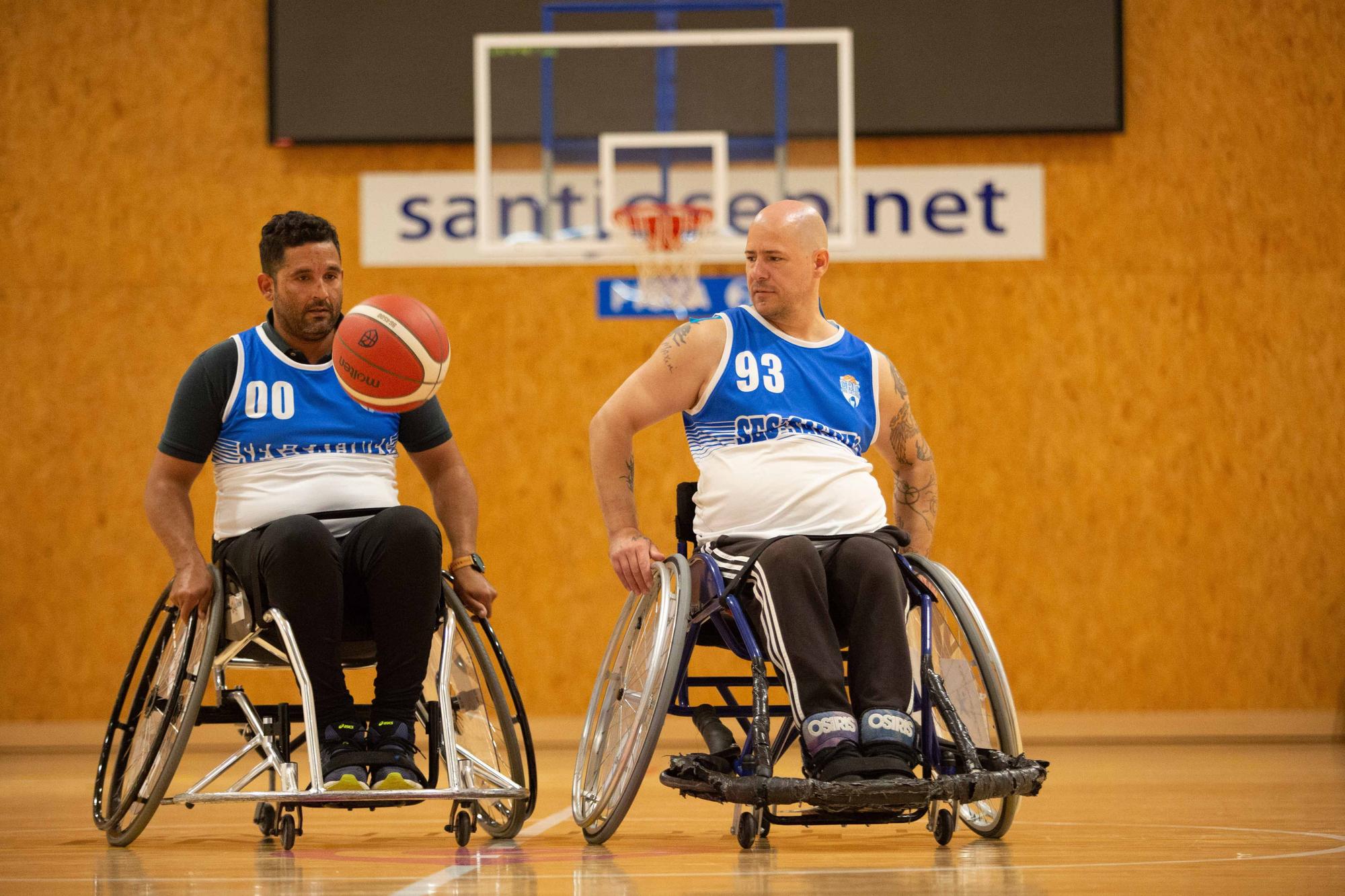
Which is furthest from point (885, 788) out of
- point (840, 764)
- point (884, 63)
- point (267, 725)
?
point (884, 63)

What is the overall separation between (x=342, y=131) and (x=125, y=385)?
4.75ft

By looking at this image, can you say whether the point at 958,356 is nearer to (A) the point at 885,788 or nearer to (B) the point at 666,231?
(B) the point at 666,231

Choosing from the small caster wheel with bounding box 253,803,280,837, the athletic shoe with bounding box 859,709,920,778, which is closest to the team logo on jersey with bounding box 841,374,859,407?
the athletic shoe with bounding box 859,709,920,778

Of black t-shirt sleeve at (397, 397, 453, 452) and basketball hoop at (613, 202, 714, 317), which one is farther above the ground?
basketball hoop at (613, 202, 714, 317)

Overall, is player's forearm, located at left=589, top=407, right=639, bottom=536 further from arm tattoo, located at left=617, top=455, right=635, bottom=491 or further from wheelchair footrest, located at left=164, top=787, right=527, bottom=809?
wheelchair footrest, located at left=164, top=787, right=527, bottom=809

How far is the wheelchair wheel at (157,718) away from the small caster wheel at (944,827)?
1.30 meters

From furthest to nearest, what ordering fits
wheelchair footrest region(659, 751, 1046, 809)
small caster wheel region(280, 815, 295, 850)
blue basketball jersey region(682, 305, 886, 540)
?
1. blue basketball jersey region(682, 305, 886, 540)
2. small caster wheel region(280, 815, 295, 850)
3. wheelchair footrest region(659, 751, 1046, 809)

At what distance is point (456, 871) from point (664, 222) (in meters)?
3.81

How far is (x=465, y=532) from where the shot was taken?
3141 millimetres

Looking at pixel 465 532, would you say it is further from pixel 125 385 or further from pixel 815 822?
pixel 125 385

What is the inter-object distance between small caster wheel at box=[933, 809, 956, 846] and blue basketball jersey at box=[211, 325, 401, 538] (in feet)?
4.01

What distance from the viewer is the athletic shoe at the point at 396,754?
258 centimetres

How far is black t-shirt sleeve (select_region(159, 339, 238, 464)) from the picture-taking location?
295 centimetres

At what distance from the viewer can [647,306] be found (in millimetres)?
6488
